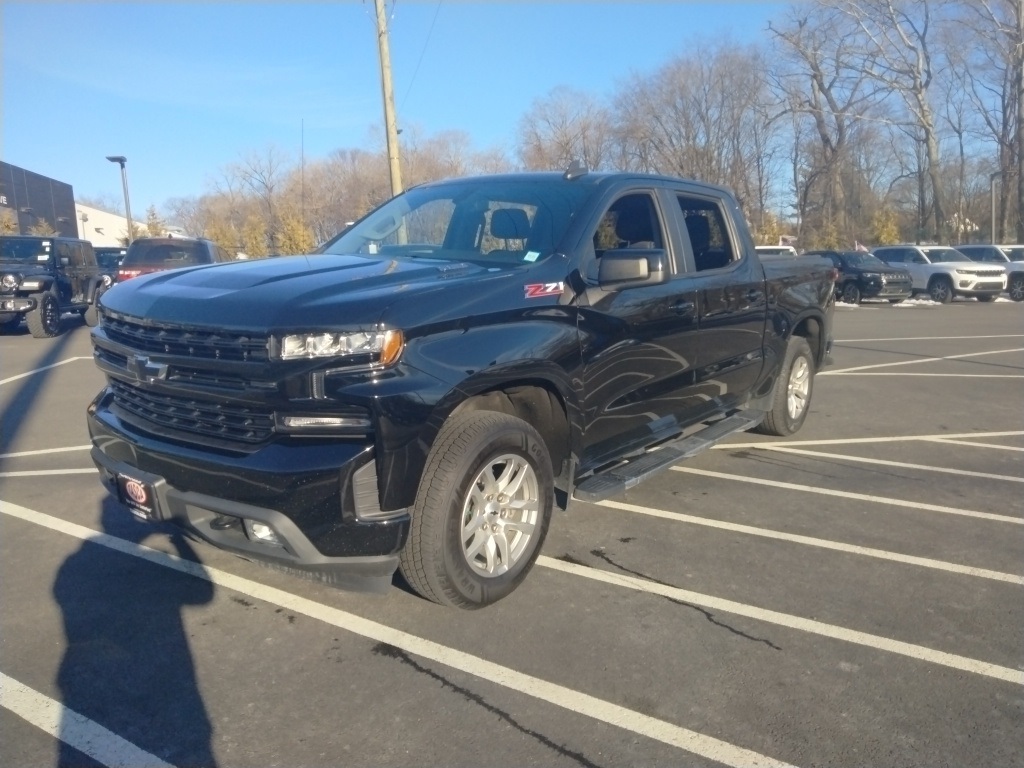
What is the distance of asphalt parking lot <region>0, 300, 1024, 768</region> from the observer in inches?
116

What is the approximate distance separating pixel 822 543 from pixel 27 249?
15.7m

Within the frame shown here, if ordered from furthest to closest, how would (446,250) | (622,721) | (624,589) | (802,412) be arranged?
(802,412)
(446,250)
(624,589)
(622,721)

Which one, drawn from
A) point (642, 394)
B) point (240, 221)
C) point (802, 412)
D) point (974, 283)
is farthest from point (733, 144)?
point (642, 394)

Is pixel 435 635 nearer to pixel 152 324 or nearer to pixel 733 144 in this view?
pixel 152 324

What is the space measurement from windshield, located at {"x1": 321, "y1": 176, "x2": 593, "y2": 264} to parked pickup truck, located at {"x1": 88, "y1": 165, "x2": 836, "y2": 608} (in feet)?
0.05

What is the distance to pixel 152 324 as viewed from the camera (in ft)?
12.1

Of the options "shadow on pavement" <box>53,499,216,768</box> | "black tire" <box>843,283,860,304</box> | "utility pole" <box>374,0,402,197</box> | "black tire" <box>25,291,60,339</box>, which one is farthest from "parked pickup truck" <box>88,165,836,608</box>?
"black tire" <box>843,283,860,304</box>

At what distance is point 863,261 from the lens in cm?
2511

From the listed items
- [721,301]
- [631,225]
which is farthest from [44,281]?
[721,301]

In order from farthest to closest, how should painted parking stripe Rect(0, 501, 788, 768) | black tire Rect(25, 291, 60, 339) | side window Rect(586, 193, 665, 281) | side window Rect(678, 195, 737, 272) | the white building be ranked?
the white building < black tire Rect(25, 291, 60, 339) < side window Rect(678, 195, 737, 272) < side window Rect(586, 193, 665, 281) < painted parking stripe Rect(0, 501, 788, 768)

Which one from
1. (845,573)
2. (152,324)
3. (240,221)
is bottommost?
(845,573)

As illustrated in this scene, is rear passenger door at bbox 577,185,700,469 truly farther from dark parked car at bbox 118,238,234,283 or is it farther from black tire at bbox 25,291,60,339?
black tire at bbox 25,291,60,339

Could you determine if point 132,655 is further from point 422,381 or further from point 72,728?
point 422,381

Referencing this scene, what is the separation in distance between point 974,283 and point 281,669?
87.7 ft
